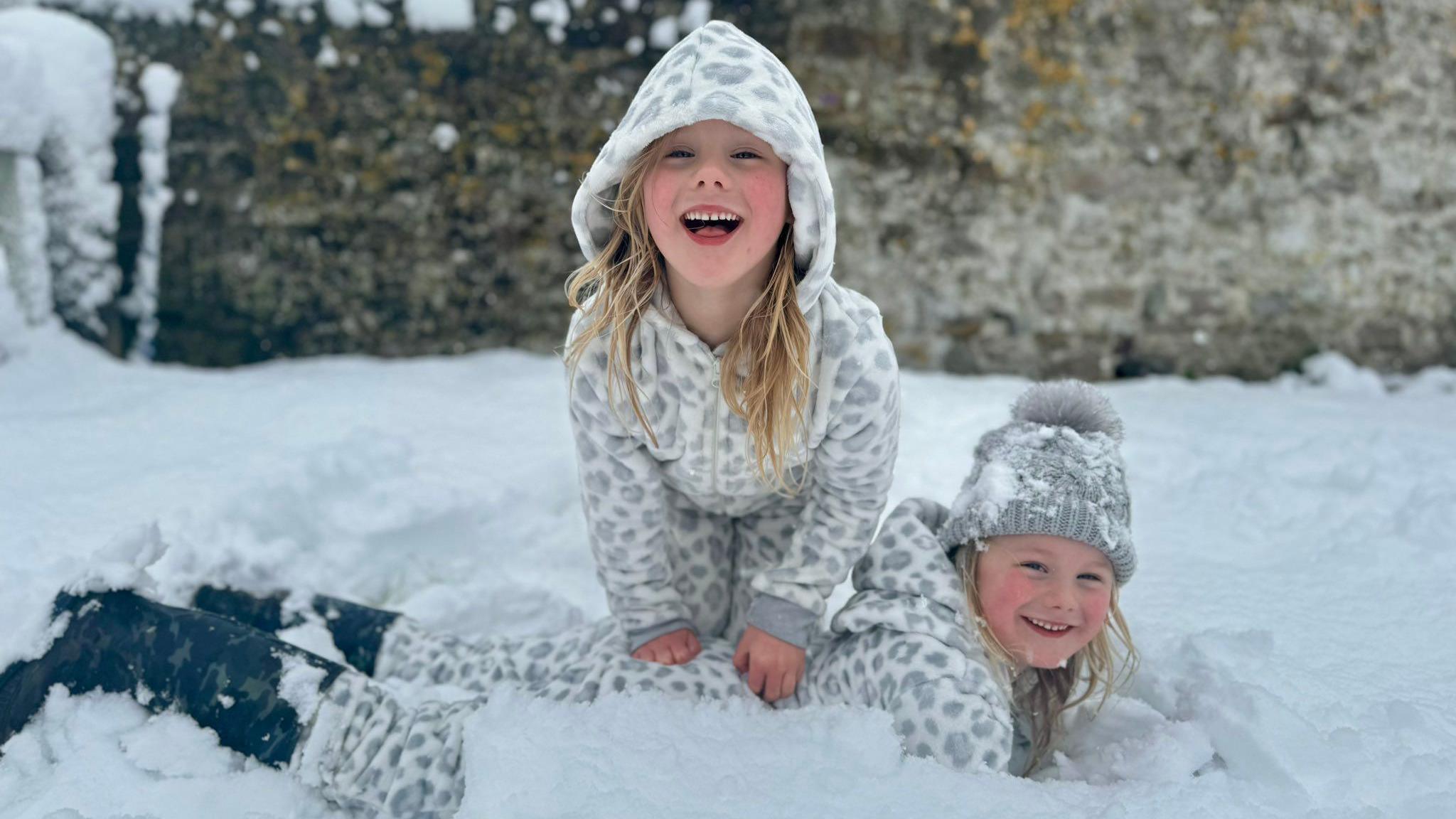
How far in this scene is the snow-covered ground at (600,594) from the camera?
115 cm

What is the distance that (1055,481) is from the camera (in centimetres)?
140

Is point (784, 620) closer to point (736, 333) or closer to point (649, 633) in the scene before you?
point (649, 633)

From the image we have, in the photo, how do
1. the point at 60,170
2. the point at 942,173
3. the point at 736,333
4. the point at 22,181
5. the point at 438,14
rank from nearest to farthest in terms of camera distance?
1. the point at 736,333
2. the point at 22,181
3. the point at 60,170
4. the point at 438,14
5. the point at 942,173

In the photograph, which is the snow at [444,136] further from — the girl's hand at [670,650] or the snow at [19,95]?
the girl's hand at [670,650]

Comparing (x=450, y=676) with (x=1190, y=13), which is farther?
(x=1190, y=13)

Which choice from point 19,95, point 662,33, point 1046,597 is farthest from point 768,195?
point 19,95

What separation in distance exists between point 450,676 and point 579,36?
7.35ft

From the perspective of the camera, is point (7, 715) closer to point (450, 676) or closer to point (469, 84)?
point (450, 676)

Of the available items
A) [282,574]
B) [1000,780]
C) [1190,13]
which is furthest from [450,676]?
[1190,13]

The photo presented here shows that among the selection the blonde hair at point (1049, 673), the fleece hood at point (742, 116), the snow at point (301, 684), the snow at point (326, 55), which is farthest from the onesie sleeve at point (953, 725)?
the snow at point (326, 55)

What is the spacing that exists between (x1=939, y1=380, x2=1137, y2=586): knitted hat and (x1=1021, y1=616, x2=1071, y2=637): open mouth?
13 cm

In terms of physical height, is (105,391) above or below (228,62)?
below

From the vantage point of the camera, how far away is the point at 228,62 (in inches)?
119

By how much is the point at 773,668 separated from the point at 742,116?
0.84 metres
